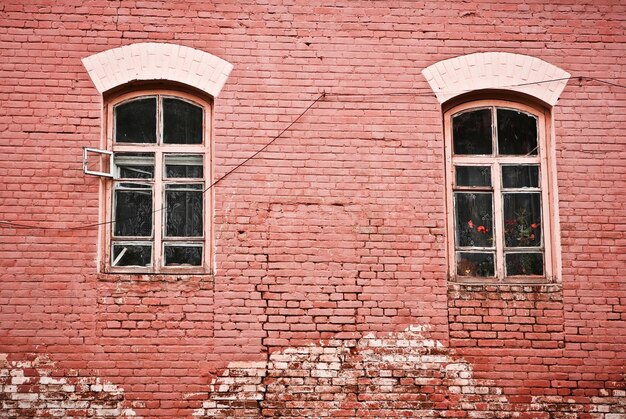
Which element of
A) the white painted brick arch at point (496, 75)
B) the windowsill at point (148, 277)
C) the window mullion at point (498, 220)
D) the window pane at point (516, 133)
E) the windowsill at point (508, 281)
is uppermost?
the white painted brick arch at point (496, 75)

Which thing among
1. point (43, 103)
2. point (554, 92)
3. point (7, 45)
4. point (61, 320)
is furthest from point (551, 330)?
point (7, 45)

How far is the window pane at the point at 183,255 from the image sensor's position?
6.89m

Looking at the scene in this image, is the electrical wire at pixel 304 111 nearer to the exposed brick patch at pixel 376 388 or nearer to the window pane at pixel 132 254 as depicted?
the window pane at pixel 132 254

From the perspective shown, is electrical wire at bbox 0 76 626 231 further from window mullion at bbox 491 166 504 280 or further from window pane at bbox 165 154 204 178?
window mullion at bbox 491 166 504 280

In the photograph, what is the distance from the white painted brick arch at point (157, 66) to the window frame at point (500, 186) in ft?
7.20

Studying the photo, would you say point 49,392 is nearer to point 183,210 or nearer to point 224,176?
point 183,210

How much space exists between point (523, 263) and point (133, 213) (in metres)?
3.58

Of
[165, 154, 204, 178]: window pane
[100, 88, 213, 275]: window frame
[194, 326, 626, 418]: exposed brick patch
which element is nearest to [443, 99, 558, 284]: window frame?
[194, 326, 626, 418]: exposed brick patch

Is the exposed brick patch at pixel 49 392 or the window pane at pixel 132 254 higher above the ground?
the window pane at pixel 132 254

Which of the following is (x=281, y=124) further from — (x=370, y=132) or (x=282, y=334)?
(x=282, y=334)

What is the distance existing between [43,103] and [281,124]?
7.00 feet

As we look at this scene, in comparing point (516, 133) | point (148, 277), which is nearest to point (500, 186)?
point (516, 133)

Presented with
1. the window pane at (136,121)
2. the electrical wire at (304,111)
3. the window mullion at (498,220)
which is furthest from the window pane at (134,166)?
the window mullion at (498,220)

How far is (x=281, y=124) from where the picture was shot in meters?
6.95
